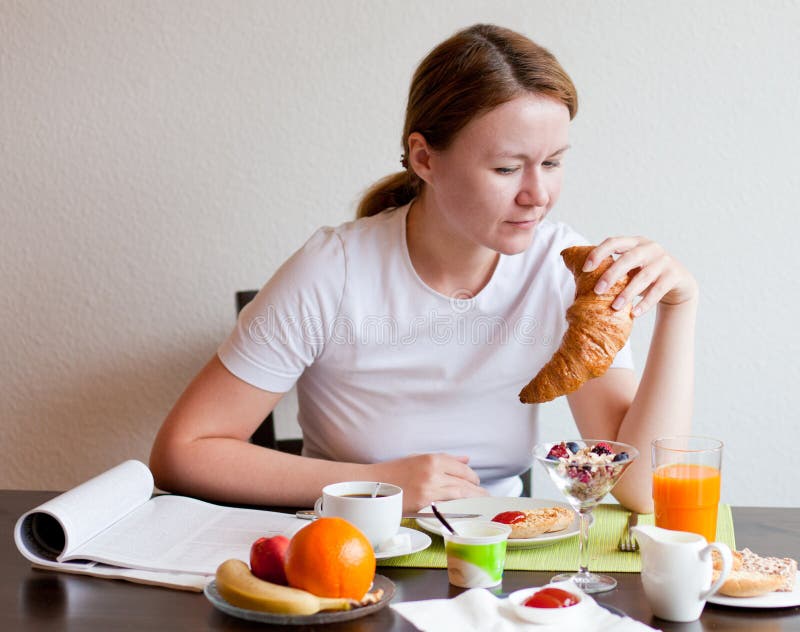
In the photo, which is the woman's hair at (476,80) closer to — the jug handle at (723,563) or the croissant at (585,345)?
the croissant at (585,345)

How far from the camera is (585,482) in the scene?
3.44ft

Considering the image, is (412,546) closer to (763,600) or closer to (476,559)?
(476,559)

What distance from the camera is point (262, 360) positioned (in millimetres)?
1527

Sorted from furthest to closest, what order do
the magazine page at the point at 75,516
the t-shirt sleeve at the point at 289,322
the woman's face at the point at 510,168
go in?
1. the t-shirt sleeve at the point at 289,322
2. the woman's face at the point at 510,168
3. the magazine page at the point at 75,516

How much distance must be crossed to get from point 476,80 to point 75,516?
0.82 meters

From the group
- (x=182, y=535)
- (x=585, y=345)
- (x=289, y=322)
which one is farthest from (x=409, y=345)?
Answer: (x=182, y=535)

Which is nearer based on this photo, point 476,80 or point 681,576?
point 681,576

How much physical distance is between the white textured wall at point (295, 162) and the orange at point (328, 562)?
1.23m

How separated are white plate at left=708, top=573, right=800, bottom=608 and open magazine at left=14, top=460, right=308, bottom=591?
0.53m

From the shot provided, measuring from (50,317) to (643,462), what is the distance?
1432 millimetres

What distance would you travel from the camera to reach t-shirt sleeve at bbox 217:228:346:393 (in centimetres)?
153

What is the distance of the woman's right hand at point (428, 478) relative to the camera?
52.4 inches

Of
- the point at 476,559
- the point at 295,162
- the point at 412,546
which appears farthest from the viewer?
the point at 295,162

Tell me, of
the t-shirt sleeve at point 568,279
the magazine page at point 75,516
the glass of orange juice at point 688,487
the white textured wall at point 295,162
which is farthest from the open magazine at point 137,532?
the white textured wall at point 295,162
